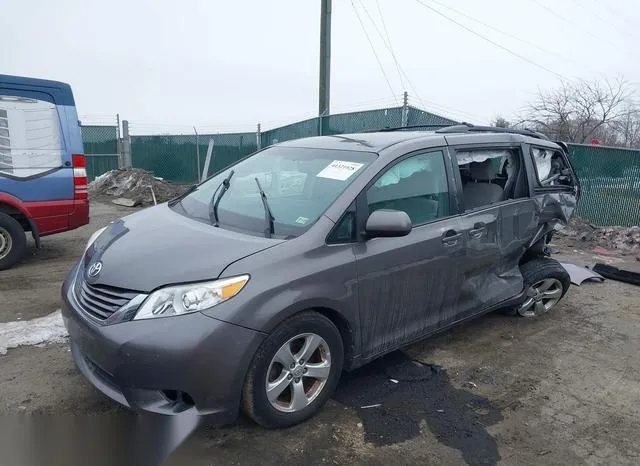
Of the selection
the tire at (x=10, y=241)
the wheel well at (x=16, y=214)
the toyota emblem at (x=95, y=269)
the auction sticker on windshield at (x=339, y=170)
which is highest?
the auction sticker on windshield at (x=339, y=170)

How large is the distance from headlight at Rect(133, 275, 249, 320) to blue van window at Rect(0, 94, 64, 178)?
14.6 feet

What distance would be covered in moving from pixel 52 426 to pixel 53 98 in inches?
180

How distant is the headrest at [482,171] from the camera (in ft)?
14.5

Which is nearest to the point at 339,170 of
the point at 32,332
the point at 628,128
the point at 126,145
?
the point at 32,332

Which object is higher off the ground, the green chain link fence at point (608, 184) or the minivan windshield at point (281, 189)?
the minivan windshield at point (281, 189)

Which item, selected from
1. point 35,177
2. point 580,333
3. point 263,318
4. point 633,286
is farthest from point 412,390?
point 35,177

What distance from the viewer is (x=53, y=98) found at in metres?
6.27

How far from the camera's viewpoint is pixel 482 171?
456cm

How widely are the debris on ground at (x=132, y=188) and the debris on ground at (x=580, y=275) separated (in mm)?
9637

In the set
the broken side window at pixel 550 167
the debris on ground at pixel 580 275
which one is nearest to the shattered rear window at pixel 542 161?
the broken side window at pixel 550 167

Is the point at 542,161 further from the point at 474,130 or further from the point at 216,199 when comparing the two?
the point at 216,199

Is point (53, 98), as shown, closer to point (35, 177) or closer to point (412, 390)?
point (35, 177)

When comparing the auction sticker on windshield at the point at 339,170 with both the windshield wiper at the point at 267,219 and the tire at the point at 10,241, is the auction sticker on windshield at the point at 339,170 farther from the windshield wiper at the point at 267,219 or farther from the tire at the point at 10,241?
the tire at the point at 10,241

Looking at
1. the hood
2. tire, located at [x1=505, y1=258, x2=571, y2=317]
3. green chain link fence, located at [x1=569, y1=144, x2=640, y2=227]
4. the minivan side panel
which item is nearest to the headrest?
tire, located at [x1=505, y1=258, x2=571, y2=317]
